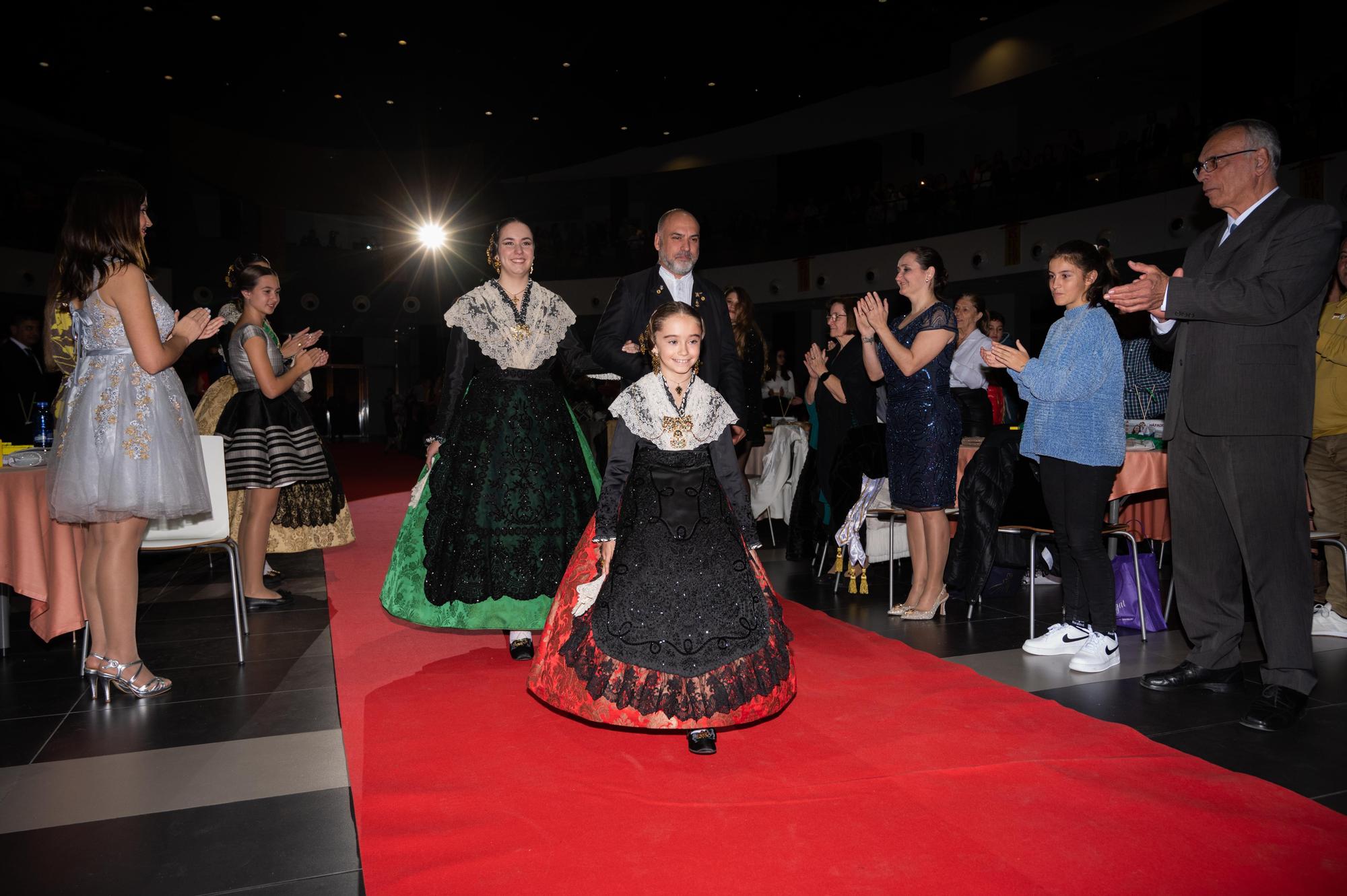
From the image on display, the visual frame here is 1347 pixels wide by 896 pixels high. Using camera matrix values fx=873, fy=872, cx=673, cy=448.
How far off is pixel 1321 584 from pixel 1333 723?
6.39 feet

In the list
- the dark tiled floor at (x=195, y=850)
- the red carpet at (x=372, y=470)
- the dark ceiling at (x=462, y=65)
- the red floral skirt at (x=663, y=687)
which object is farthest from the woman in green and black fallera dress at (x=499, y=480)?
the dark ceiling at (x=462, y=65)

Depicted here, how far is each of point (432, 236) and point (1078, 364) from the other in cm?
1946

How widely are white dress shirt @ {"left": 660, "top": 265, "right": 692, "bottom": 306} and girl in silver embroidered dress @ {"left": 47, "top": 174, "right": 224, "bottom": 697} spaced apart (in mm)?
1636

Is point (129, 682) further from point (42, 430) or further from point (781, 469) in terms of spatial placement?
point (781, 469)

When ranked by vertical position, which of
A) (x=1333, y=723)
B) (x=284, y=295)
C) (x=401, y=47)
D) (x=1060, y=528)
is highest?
(x=401, y=47)

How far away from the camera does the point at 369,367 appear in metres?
22.4

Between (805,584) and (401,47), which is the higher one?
(401,47)

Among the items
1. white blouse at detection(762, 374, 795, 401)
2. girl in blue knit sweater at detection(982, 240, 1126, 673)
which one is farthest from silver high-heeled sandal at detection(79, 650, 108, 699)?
white blouse at detection(762, 374, 795, 401)

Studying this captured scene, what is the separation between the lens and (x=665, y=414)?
2592mm

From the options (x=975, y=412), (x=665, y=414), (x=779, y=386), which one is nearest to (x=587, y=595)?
(x=665, y=414)

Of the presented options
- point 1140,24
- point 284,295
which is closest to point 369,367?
point 284,295

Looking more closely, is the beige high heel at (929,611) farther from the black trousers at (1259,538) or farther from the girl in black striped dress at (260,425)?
the girl in black striped dress at (260,425)

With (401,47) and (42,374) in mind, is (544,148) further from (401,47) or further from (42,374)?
(42,374)
